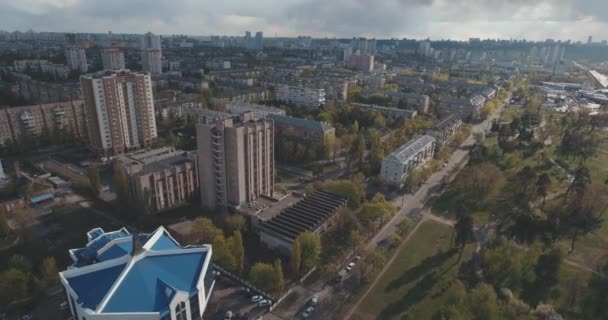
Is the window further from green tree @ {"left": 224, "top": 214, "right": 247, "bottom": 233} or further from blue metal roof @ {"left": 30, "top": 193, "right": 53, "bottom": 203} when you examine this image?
blue metal roof @ {"left": 30, "top": 193, "right": 53, "bottom": 203}

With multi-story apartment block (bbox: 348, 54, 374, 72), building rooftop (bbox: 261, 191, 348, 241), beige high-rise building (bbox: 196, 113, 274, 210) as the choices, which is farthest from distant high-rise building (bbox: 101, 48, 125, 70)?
building rooftop (bbox: 261, 191, 348, 241)

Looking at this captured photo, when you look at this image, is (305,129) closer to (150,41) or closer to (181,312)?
(181,312)

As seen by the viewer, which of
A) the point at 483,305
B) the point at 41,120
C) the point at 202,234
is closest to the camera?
the point at 483,305

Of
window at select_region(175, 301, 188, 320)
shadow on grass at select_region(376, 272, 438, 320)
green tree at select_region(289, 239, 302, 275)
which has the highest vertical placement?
window at select_region(175, 301, 188, 320)

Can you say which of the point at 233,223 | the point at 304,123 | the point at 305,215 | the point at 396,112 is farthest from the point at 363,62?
the point at 233,223

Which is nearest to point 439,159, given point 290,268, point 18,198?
point 290,268

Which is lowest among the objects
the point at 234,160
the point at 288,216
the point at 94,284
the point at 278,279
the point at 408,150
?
the point at 278,279
